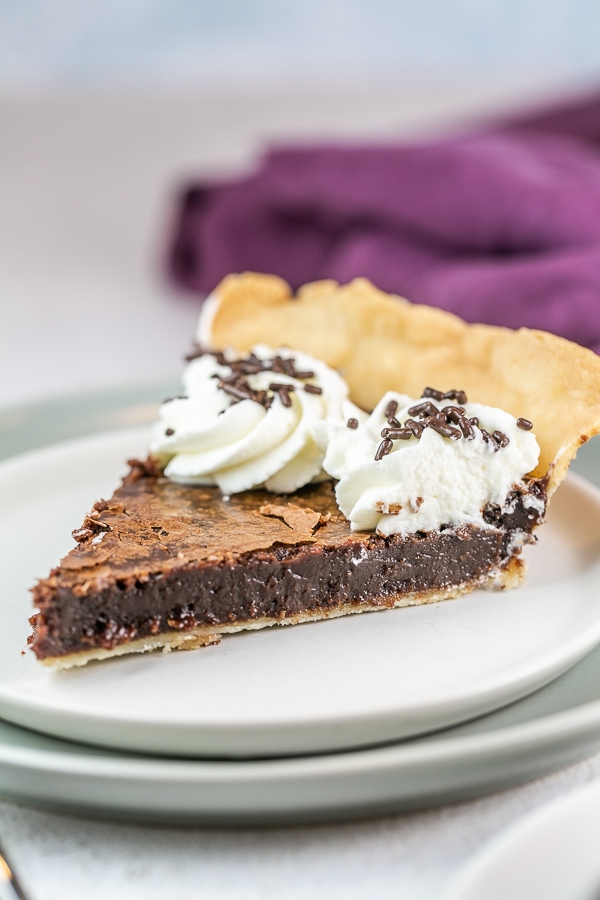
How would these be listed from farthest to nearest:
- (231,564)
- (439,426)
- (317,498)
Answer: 1. (317,498)
2. (439,426)
3. (231,564)

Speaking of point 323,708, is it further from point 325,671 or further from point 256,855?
point 256,855

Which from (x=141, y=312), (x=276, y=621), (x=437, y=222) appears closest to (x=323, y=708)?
(x=276, y=621)

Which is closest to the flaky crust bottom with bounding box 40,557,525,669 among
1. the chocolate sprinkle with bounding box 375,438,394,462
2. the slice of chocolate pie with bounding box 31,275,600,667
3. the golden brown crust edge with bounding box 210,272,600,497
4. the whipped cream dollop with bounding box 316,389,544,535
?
the slice of chocolate pie with bounding box 31,275,600,667

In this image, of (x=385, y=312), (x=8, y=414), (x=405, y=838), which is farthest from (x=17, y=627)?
(x=385, y=312)

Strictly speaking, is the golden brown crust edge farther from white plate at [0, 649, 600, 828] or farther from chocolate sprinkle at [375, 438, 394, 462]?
white plate at [0, 649, 600, 828]

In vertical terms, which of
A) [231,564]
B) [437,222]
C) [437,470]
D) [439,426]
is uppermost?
[437,222]

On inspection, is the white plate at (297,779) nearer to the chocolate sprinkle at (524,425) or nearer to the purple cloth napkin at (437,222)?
the chocolate sprinkle at (524,425)

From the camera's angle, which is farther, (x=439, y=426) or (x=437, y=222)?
(x=437, y=222)

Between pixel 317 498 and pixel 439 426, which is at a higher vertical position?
pixel 439 426
